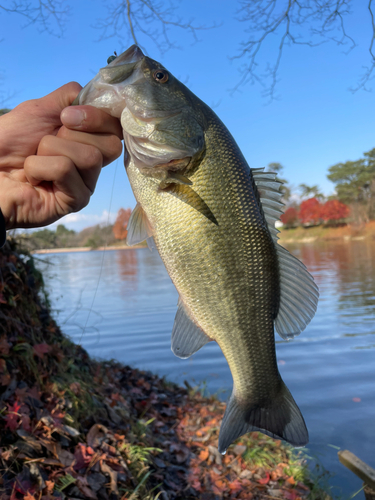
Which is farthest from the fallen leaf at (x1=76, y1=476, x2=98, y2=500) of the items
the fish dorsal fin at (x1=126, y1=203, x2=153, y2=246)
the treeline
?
the treeline

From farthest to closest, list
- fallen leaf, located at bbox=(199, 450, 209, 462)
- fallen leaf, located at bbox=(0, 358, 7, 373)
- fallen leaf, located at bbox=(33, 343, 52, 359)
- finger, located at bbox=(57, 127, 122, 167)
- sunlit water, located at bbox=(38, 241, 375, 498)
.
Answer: sunlit water, located at bbox=(38, 241, 375, 498), fallen leaf, located at bbox=(199, 450, 209, 462), fallen leaf, located at bbox=(33, 343, 52, 359), fallen leaf, located at bbox=(0, 358, 7, 373), finger, located at bbox=(57, 127, 122, 167)

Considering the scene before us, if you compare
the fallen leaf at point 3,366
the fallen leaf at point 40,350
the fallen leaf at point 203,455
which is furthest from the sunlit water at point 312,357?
the fallen leaf at point 203,455

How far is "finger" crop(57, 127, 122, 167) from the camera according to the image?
5.80ft

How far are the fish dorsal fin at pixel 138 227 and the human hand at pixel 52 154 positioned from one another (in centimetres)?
28

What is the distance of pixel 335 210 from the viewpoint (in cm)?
6150

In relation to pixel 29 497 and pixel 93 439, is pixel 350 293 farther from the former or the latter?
pixel 29 497

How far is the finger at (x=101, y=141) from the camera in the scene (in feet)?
5.80

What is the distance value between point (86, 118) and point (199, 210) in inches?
25.1

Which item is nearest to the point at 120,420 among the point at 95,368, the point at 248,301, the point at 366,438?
the point at 95,368

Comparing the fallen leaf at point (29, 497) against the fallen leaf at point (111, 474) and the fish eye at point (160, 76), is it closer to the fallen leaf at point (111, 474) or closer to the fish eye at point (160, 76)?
the fallen leaf at point (111, 474)

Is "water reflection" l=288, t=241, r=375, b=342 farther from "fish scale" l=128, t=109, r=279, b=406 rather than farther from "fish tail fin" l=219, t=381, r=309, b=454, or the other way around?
"fish scale" l=128, t=109, r=279, b=406

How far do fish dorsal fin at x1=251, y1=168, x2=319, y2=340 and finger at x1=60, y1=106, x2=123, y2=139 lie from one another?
0.75m

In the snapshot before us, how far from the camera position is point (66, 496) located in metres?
3.07

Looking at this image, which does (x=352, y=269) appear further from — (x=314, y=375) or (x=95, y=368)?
(x=95, y=368)
